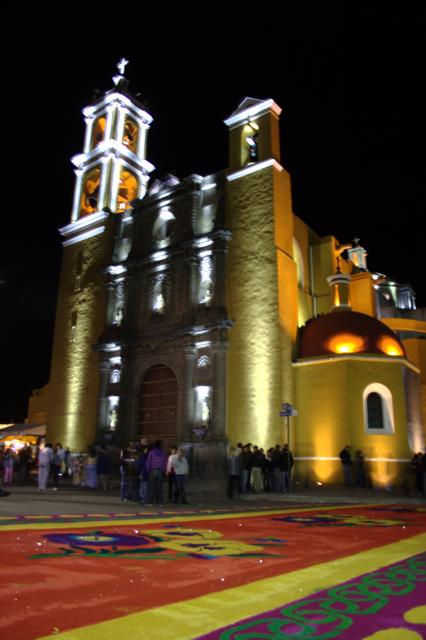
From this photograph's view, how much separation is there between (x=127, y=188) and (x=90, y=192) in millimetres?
2271

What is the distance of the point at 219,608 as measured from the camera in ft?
10.1

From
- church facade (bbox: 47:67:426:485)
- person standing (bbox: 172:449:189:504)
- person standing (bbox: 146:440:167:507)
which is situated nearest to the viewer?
person standing (bbox: 146:440:167:507)

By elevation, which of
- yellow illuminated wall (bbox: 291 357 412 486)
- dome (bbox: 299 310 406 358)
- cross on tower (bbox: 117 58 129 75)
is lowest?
yellow illuminated wall (bbox: 291 357 412 486)

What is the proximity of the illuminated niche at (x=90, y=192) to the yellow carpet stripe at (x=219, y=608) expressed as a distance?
2886cm

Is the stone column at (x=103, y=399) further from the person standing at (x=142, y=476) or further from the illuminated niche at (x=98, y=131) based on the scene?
the illuminated niche at (x=98, y=131)

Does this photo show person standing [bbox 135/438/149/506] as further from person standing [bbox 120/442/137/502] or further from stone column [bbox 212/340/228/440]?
stone column [bbox 212/340/228/440]

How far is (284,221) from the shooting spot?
23.0 metres

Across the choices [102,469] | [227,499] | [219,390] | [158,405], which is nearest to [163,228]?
[158,405]

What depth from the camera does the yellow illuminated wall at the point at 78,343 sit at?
86.4ft

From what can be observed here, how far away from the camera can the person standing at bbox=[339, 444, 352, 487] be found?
17641mm

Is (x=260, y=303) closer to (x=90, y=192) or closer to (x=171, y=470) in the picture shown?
(x=171, y=470)

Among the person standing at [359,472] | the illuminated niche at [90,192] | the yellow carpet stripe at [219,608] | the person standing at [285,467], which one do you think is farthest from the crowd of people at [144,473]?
the illuminated niche at [90,192]

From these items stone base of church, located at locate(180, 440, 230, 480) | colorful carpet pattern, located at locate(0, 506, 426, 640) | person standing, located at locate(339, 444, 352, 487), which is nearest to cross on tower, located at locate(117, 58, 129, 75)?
stone base of church, located at locate(180, 440, 230, 480)

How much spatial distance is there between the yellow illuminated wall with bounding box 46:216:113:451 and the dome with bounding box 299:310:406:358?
11452mm
